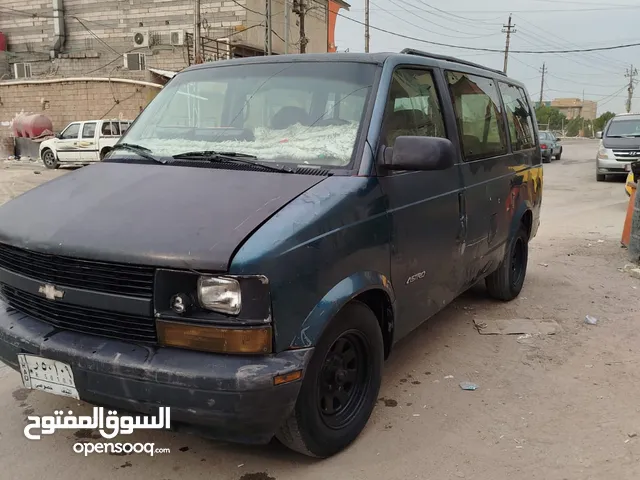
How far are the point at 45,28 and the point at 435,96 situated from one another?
121 ft

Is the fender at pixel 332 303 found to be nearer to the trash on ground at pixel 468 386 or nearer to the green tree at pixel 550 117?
the trash on ground at pixel 468 386

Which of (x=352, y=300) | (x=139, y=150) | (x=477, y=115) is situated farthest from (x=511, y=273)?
(x=139, y=150)

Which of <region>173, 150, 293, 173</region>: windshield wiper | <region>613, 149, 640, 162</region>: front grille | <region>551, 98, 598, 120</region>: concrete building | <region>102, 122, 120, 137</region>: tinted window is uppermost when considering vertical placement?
<region>551, 98, 598, 120</region>: concrete building

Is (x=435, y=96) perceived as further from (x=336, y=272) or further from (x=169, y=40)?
(x=169, y=40)

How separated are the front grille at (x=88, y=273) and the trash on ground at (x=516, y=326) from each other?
10.5 ft

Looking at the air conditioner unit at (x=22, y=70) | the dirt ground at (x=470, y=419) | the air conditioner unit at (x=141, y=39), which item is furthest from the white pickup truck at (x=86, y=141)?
the dirt ground at (x=470, y=419)

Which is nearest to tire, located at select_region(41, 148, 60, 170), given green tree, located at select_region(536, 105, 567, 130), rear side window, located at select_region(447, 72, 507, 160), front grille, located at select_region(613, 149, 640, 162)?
front grille, located at select_region(613, 149, 640, 162)

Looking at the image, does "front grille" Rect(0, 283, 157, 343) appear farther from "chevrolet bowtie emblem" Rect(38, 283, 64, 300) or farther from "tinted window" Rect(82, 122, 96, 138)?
"tinted window" Rect(82, 122, 96, 138)

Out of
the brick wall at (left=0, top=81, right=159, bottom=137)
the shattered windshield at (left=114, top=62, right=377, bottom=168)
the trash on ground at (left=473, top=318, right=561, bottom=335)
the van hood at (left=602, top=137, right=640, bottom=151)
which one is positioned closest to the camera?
the shattered windshield at (left=114, top=62, right=377, bottom=168)

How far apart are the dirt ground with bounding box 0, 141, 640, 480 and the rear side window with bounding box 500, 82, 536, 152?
1576 millimetres

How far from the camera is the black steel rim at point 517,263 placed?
211 inches

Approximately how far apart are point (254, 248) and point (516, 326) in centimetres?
330

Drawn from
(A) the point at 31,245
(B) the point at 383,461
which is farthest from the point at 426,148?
(A) the point at 31,245

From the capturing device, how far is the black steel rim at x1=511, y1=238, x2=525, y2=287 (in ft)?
17.6
